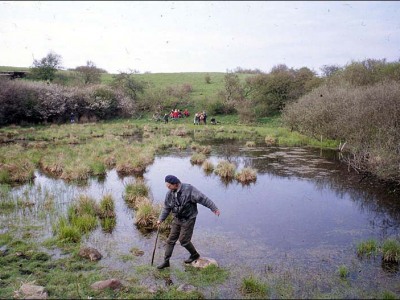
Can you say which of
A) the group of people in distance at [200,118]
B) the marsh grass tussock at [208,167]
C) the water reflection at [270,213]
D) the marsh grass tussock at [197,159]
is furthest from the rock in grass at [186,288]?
the group of people in distance at [200,118]

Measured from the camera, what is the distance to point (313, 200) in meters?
14.6

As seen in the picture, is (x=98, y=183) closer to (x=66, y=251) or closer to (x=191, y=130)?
(x=66, y=251)

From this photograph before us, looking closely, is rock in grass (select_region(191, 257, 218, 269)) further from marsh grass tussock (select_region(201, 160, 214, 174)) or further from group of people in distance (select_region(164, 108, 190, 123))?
group of people in distance (select_region(164, 108, 190, 123))

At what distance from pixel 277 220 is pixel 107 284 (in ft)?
21.8

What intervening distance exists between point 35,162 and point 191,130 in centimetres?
1911

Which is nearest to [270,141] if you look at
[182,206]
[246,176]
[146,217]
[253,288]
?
[246,176]

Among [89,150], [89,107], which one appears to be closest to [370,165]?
[89,150]

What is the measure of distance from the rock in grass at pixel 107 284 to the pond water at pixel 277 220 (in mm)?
931

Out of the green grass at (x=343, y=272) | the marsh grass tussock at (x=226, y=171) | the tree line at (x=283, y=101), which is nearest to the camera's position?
the green grass at (x=343, y=272)

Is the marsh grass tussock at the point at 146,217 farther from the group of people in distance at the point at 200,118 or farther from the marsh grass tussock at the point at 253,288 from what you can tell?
the group of people in distance at the point at 200,118

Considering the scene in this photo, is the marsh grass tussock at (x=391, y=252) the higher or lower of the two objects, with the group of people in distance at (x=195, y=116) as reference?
lower

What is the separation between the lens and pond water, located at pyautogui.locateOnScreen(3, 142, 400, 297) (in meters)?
8.73

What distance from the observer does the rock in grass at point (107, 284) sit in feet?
23.4

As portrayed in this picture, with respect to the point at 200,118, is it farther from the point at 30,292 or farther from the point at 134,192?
the point at 30,292
